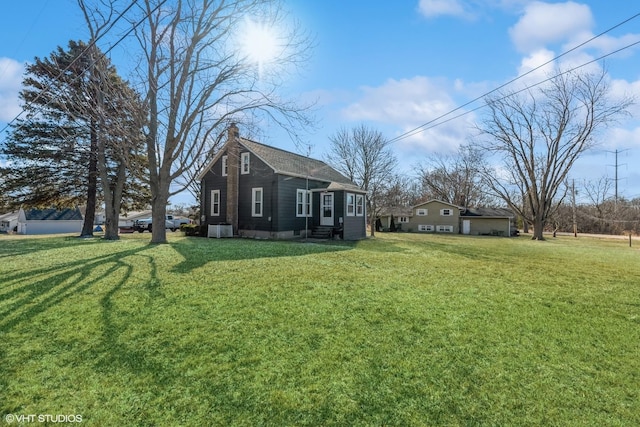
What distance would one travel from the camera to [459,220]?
3619 centimetres

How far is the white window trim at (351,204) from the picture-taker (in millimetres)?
19102

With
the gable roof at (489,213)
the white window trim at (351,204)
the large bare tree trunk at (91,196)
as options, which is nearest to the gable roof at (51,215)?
the large bare tree trunk at (91,196)

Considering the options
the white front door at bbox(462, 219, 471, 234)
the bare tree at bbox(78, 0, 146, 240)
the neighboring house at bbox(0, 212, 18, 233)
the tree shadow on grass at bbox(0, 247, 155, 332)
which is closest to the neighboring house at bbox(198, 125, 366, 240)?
the bare tree at bbox(78, 0, 146, 240)

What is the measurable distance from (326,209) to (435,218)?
21839 mm

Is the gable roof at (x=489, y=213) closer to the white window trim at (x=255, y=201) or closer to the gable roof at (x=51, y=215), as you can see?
the white window trim at (x=255, y=201)

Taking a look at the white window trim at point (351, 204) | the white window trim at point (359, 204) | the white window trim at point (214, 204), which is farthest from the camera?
the white window trim at point (359, 204)

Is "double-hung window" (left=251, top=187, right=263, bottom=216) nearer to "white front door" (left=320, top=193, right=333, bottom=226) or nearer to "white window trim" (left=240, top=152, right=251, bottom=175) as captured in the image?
"white window trim" (left=240, top=152, right=251, bottom=175)

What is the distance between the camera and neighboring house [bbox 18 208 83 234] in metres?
40.9

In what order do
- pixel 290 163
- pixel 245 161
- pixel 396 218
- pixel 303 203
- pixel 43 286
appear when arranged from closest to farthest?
pixel 43 286 → pixel 245 161 → pixel 303 203 → pixel 290 163 → pixel 396 218

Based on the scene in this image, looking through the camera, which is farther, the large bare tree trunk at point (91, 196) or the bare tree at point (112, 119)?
the large bare tree trunk at point (91, 196)

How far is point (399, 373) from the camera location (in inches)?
132

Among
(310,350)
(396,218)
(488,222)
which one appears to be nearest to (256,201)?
(310,350)
